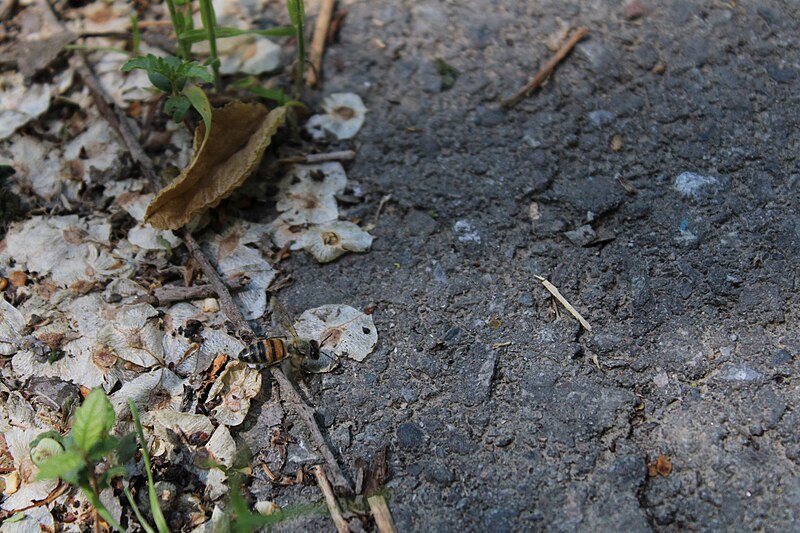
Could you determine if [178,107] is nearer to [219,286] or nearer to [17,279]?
[219,286]

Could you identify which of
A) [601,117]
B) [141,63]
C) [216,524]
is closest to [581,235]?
[601,117]

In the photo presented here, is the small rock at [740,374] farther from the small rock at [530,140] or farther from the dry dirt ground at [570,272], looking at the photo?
the small rock at [530,140]

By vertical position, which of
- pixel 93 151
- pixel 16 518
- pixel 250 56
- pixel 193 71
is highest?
pixel 193 71

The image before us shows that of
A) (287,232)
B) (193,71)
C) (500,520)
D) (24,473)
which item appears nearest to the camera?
(500,520)

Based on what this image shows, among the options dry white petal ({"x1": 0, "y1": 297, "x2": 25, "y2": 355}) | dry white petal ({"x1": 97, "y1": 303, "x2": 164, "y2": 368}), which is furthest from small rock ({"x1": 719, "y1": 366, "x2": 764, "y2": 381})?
dry white petal ({"x1": 0, "y1": 297, "x2": 25, "y2": 355})

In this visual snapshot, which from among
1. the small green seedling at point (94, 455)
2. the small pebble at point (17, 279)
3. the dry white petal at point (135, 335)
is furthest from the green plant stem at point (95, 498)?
the small pebble at point (17, 279)

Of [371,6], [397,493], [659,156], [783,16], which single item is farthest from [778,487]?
[371,6]
